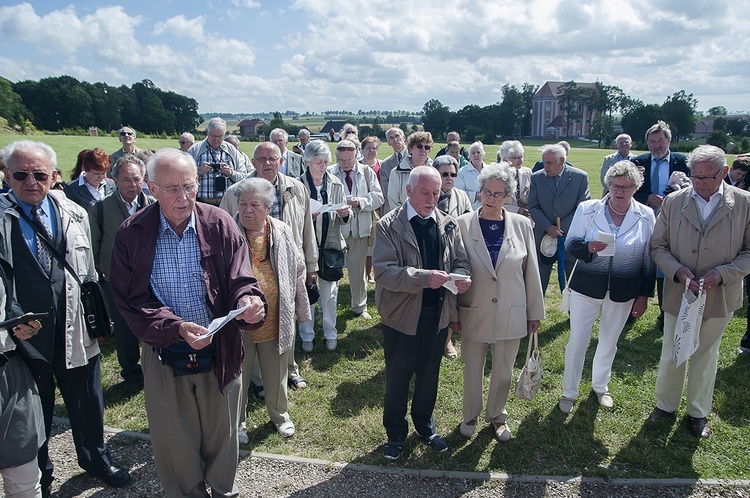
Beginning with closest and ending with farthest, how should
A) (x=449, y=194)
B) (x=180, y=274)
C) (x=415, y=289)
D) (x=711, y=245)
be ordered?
(x=180, y=274)
(x=415, y=289)
(x=711, y=245)
(x=449, y=194)

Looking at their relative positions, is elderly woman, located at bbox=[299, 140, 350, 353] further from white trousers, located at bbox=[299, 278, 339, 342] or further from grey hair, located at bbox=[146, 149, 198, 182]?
grey hair, located at bbox=[146, 149, 198, 182]

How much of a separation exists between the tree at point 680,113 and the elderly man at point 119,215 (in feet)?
237

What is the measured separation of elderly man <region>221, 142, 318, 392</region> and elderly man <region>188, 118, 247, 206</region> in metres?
2.38

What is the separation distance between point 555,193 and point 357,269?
2.91 meters

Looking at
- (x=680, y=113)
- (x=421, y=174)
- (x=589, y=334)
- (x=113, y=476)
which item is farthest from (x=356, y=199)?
(x=680, y=113)

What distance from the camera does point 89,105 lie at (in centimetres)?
7400

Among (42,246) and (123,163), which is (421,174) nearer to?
(42,246)

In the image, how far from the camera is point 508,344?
4.23 m

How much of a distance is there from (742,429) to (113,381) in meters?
6.47

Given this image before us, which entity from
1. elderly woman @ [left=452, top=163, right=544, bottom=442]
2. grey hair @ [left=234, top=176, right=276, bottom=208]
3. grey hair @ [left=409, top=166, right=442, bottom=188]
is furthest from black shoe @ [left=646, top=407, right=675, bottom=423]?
grey hair @ [left=234, top=176, right=276, bottom=208]

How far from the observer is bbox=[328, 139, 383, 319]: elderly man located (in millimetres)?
6582

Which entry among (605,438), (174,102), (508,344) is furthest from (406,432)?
(174,102)

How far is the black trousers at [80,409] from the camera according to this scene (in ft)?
11.4

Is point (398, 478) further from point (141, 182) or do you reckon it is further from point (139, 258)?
point (141, 182)
